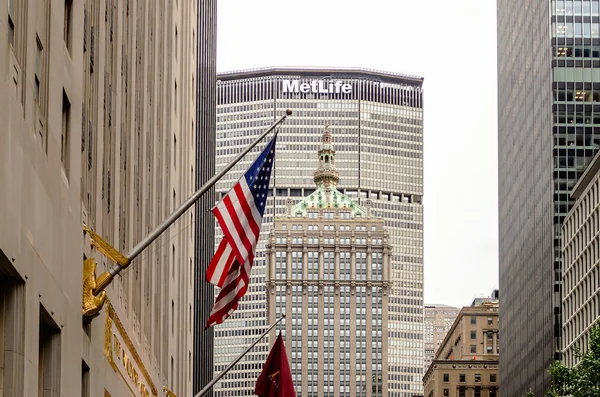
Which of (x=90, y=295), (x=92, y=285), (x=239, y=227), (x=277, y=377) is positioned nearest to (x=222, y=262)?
(x=239, y=227)

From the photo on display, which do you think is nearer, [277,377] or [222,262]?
[222,262]

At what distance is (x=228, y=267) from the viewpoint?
40438mm

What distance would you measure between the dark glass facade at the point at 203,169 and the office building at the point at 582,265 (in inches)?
1262

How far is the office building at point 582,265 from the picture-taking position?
13675 centimetres

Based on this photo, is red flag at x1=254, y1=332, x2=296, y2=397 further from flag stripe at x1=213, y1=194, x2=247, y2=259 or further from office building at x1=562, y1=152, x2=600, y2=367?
office building at x1=562, y1=152, x2=600, y2=367

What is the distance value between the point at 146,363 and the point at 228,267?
16385 mm

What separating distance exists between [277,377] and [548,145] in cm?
11236

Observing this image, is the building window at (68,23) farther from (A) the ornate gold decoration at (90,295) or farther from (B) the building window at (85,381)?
(B) the building window at (85,381)

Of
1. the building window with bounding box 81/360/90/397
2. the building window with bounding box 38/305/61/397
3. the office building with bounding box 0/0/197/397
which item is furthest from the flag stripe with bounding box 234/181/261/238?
the building window with bounding box 38/305/61/397

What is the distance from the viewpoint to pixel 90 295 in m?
36.3

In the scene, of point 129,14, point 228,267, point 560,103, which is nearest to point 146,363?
point 129,14

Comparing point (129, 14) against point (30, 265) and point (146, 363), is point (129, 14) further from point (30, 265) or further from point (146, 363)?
point (30, 265)

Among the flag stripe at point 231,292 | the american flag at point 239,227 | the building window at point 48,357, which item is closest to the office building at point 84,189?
the building window at point 48,357

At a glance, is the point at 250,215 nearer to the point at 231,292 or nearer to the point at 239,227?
the point at 239,227
